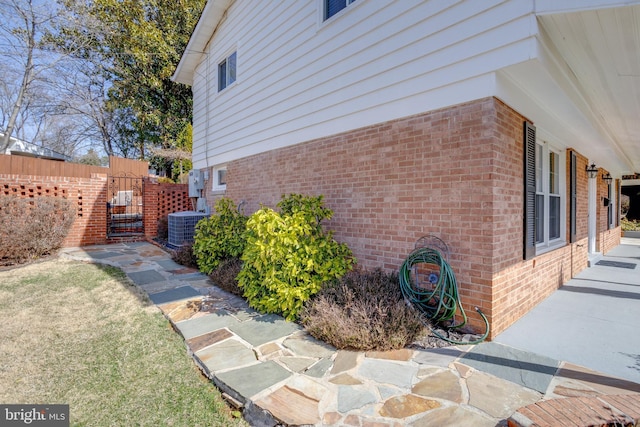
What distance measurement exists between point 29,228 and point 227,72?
594 centimetres

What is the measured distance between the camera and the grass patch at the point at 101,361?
8.11 feet

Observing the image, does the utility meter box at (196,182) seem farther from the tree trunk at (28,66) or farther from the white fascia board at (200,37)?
the tree trunk at (28,66)

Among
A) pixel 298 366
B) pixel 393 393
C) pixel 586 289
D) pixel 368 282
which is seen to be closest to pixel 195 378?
pixel 298 366

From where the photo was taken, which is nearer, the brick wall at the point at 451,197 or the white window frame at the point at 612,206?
the brick wall at the point at 451,197

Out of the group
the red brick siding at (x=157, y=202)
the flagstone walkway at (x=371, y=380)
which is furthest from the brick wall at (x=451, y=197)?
the red brick siding at (x=157, y=202)

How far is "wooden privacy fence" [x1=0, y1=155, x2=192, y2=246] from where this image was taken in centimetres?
834

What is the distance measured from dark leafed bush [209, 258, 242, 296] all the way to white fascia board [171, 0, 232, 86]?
6683 millimetres

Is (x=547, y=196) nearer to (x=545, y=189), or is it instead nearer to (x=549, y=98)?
(x=545, y=189)

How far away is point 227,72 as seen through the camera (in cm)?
854

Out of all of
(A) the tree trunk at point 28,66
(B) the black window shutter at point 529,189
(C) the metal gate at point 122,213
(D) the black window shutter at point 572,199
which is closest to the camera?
(B) the black window shutter at point 529,189

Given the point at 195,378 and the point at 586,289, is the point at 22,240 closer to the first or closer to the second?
the point at 195,378

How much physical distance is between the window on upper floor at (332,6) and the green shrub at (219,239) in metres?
3.91

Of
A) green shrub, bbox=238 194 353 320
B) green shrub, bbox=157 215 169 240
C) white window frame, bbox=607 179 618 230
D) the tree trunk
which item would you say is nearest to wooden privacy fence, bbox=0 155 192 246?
green shrub, bbox=157 215 169 240

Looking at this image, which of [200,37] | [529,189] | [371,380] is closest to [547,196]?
[529,189]
